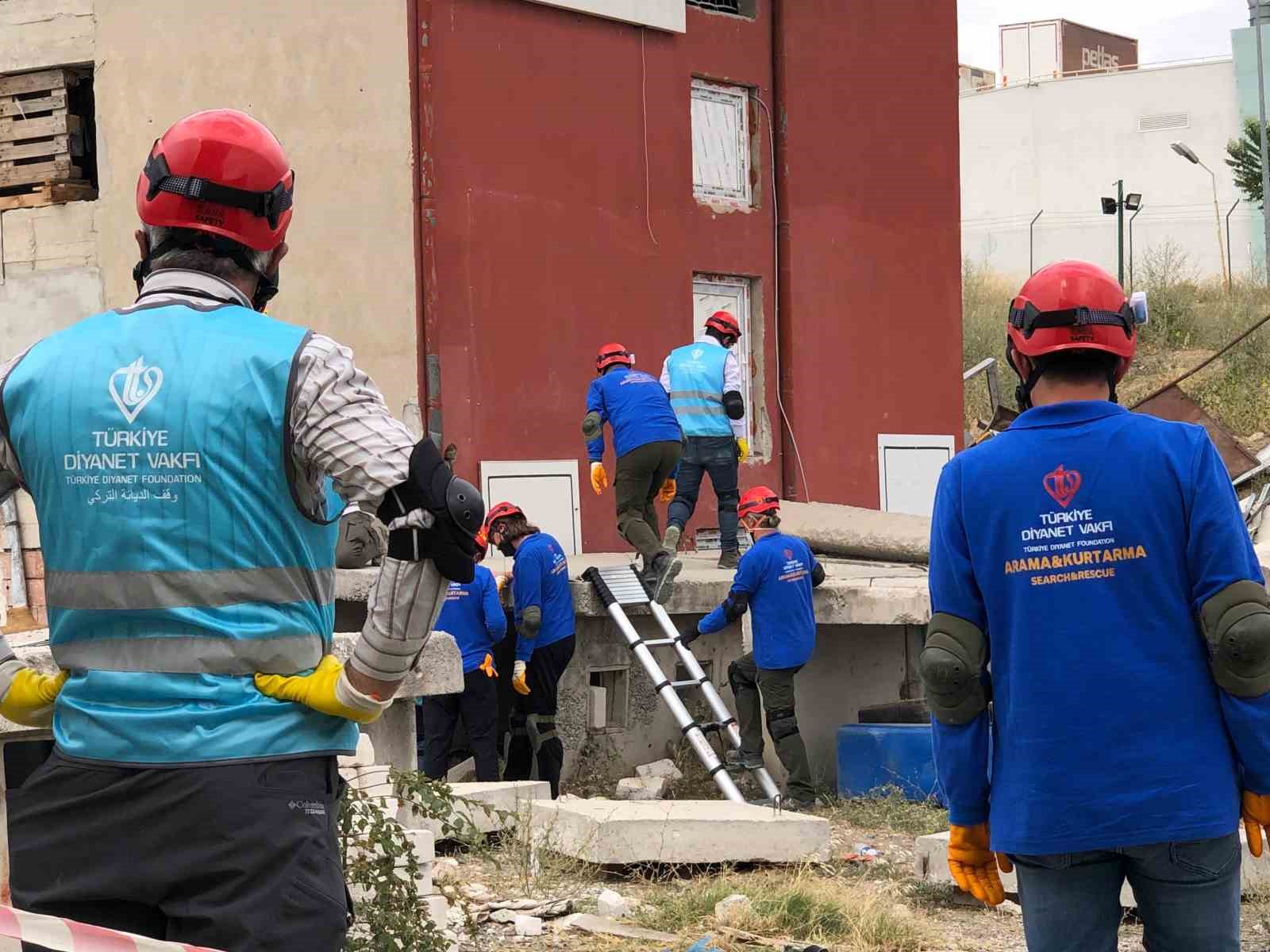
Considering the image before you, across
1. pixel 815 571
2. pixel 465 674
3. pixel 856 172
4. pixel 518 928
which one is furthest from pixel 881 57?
pixel 518 928

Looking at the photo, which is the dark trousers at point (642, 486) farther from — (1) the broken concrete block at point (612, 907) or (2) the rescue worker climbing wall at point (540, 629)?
(1) the broken concrete block at point (612, 907)

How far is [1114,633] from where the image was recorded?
354cm

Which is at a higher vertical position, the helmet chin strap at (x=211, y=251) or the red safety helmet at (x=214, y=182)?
the red safety helmet at (x=214, y=182)

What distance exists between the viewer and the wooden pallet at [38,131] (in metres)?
14.9

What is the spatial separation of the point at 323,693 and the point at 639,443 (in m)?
9.76

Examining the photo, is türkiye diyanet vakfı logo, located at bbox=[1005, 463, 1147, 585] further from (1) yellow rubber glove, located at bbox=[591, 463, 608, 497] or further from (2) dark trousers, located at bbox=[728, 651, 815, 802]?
(1) yellow rubber glove, located at bbox=[591, 463, 608, 497]

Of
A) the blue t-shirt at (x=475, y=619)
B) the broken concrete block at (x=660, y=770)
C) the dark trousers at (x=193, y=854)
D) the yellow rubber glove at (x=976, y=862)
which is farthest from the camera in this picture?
the broken concrete block at (x=660, y=770)

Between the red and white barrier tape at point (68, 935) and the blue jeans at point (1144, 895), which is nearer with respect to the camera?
the red and white barrier tape at point (68, 935)

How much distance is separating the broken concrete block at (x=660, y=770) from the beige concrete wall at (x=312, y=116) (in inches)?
152

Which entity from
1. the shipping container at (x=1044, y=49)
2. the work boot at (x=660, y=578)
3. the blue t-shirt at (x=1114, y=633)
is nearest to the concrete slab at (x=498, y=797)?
the work boot at (x=660, y=578)

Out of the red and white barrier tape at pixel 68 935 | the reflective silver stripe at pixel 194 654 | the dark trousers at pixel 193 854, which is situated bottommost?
the red and white barrier tape at pixel 68 935

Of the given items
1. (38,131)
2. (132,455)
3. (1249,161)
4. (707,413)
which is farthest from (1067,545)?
(1249,161)

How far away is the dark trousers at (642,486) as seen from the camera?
12.8 metres

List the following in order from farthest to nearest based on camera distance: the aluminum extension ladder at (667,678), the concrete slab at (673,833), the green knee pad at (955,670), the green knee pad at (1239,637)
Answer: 1. the aluminum extension ladder at (667,678)
2. the concrete slab at (673,833)
3. the green knee pad at (955,670)
4. the green knee pad at (1239,637)
